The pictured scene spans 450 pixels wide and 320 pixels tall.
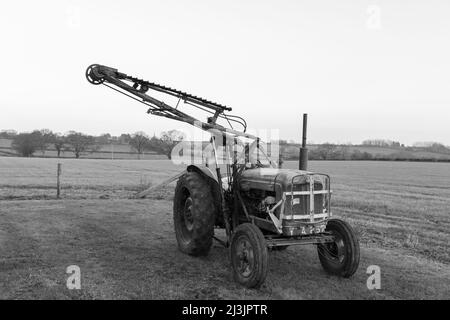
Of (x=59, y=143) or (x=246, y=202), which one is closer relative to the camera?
(x=246, y=202)

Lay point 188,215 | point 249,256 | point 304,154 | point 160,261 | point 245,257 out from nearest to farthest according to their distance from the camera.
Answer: point 249,256
point 245,257
point 160,261
point 304,154
point 188,215

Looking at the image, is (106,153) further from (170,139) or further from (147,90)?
(147,90)

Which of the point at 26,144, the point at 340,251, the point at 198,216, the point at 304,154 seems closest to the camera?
the point at 340,251

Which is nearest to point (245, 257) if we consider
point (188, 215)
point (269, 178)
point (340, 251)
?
point (269, 178)

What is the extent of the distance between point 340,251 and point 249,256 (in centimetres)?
153

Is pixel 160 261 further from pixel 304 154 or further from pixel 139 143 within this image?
pixel 139 143

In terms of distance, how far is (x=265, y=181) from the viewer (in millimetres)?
5953

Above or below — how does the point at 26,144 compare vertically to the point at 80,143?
below

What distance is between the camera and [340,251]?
6.05 meters

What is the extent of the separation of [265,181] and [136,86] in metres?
2.85

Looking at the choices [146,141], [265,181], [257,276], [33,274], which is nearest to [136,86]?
[265,181]

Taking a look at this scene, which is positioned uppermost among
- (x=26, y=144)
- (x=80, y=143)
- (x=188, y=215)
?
(x=80, y=143)

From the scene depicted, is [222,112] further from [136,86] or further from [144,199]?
[144,199]
